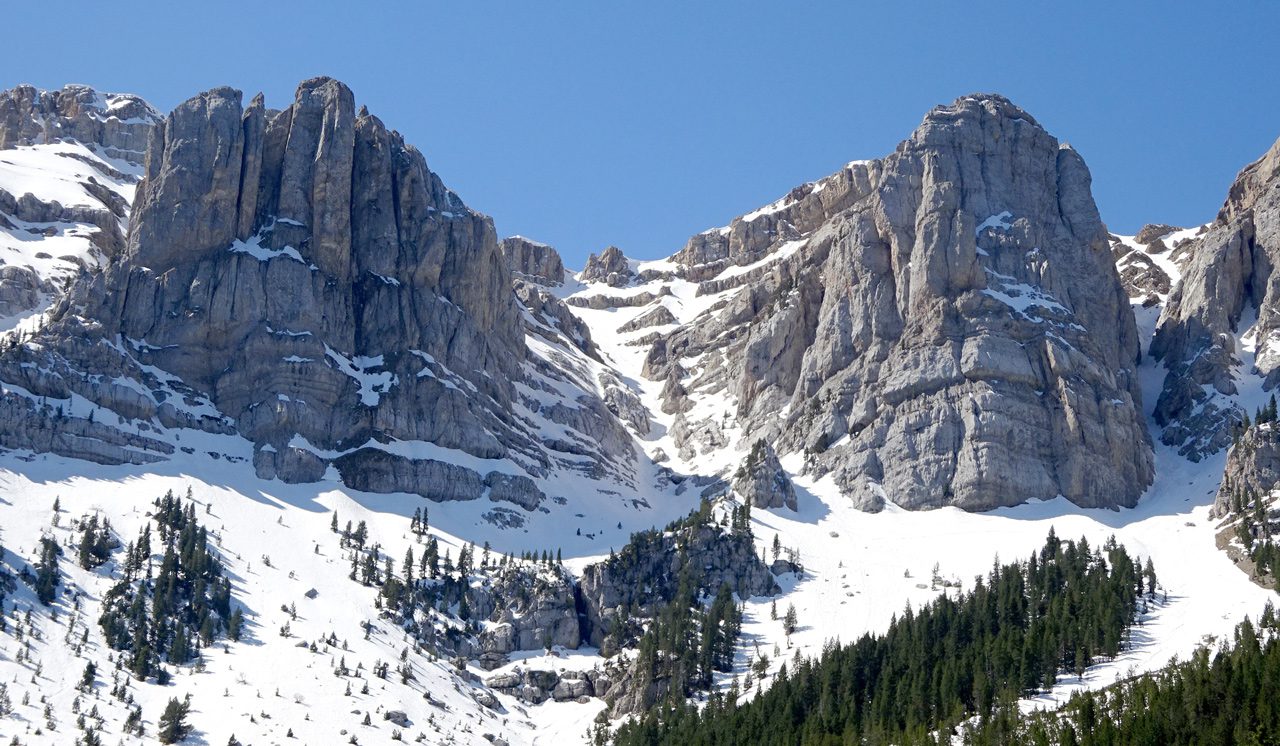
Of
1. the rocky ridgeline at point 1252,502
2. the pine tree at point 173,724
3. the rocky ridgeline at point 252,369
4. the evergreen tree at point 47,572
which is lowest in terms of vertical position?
the pine tree at point 173,724

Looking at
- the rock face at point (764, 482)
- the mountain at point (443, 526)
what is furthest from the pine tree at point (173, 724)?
the rock face at point (764, 482)

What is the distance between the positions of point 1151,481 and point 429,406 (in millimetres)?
91631

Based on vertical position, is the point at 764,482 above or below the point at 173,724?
above

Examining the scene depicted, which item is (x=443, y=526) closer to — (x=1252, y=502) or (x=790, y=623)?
(x=790, y=623)

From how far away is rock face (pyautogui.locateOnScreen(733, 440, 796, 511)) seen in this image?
186 m

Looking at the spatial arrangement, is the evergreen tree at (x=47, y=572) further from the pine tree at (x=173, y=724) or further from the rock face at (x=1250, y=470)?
the rock face at (x=1250, y=470)

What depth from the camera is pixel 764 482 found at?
186750mm

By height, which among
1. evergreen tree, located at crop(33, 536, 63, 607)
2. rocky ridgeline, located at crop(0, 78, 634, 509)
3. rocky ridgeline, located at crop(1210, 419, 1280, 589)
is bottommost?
evergreen tree, located at crop(33, 536, 63, 607)

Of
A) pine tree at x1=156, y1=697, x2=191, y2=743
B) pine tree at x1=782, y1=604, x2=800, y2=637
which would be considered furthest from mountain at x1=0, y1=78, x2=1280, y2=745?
pine tree at x1=156, y1=697, x2=191, y2=743

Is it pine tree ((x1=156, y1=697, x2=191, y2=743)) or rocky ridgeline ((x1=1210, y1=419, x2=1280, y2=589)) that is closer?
pine tree ((x1=156, y1=697, x2=191, y2=743))

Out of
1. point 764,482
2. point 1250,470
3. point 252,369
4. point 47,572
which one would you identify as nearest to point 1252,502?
point 1250,470

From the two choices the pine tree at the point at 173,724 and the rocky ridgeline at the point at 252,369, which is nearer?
the pine tree at the point at 173,724

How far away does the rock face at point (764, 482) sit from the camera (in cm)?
18588

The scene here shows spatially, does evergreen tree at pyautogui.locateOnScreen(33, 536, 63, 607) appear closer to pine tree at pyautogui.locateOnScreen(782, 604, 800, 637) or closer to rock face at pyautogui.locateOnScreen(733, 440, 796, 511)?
pine tree at pyautogui.locateOnScreen(782, 604, 800, 637)
